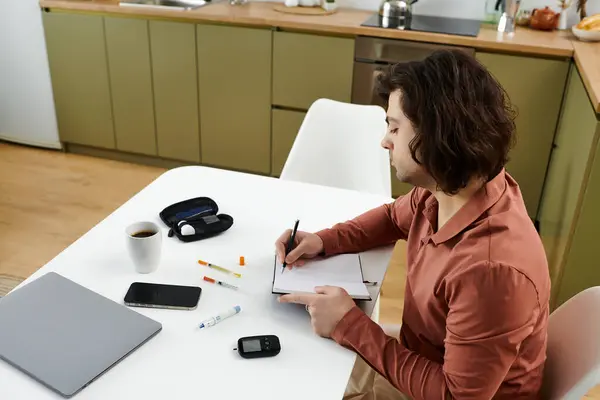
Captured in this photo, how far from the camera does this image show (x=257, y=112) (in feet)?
11.0

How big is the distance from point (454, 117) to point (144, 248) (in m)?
0.68

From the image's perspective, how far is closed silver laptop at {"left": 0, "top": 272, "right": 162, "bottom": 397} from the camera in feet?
3.46

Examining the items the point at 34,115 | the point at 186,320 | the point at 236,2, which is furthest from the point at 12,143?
the point at 186,320

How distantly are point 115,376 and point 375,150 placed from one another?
1292 millimetres

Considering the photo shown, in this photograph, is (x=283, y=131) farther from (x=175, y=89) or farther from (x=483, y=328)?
(x=483, y=328)

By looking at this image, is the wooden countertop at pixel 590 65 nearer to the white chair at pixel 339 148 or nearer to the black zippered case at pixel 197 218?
the white chair at pixel 339 148

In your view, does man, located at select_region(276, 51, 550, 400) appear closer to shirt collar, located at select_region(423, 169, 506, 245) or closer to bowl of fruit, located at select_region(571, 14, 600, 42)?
shirt collar, located at select_region(423, 169, 506, 245)

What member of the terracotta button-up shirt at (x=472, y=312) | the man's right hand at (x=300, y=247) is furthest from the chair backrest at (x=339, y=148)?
the terracotta button-up shirt at (x=472, y=312)

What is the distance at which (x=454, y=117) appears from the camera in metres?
1.06

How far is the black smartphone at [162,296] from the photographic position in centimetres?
124

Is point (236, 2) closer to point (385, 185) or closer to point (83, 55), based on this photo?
point (83, 55)

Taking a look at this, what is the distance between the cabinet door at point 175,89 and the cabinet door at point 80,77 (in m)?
0.33

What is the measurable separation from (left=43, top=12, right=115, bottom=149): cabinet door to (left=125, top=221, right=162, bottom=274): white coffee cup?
7.86 ft

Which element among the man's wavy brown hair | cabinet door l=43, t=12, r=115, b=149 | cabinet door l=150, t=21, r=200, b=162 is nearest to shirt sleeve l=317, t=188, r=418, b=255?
the man's wavy brown hair
